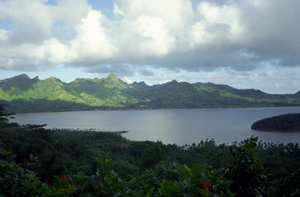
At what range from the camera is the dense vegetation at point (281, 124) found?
4318 inches

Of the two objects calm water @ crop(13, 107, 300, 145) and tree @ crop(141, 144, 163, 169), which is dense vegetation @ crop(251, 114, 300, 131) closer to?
calm water @ crop(13, 107, 300, 145)

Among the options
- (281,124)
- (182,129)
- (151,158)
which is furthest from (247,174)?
(281,124)

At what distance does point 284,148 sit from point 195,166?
69633mm

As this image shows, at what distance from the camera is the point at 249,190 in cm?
250

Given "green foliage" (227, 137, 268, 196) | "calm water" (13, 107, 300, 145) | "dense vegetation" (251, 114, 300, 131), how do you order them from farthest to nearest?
"dense vegetation" (251, 114, 300, 131) < "calm water" (13, 107, 300, 145) < "green foliage" (227, 137, 268, 196)

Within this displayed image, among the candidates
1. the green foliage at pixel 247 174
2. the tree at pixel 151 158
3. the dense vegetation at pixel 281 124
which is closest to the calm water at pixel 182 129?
the dense vegetation at pixel 281 124

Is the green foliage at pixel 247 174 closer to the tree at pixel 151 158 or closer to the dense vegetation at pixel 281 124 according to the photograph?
the tree at pixel 151 158

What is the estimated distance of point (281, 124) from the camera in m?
111

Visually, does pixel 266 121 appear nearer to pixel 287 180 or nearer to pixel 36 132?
pixel 36 132

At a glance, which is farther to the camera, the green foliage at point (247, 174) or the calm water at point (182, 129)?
the calm water at point (182, 129)

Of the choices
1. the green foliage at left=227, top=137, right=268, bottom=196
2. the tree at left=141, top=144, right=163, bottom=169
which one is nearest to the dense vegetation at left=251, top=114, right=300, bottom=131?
the tree at left=141, top=144, right=163, bottom=169

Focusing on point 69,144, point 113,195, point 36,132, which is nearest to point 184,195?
point 113,195

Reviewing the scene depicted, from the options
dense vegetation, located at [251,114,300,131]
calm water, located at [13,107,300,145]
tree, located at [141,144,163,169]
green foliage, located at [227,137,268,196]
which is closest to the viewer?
green foliage, located at [227,137,268,196]

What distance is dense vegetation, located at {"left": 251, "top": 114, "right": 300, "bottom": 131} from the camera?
109688 mm
